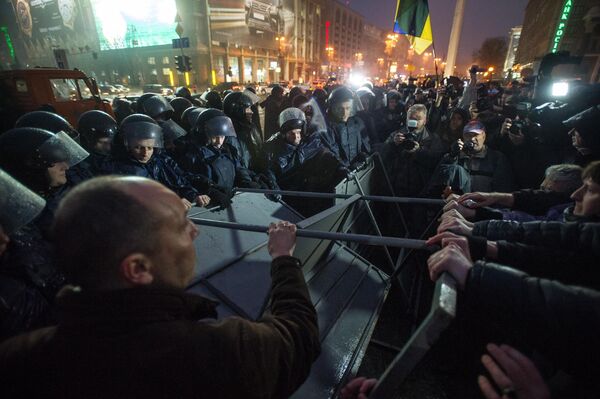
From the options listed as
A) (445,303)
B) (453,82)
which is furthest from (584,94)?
Answer: (453,82)

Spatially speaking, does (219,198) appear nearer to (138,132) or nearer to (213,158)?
(213,158)

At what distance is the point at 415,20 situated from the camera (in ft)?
24.7

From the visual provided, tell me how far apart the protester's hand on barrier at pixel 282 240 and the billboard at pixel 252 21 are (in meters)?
49.3

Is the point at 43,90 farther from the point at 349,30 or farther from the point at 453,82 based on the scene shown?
the point at 349,30

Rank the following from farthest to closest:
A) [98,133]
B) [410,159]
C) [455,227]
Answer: [410,159] < [98,133] < [455,227]

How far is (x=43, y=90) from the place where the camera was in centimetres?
938

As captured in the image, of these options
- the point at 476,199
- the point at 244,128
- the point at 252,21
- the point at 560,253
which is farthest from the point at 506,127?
the point at 252,21

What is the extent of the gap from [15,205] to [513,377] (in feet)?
7.93

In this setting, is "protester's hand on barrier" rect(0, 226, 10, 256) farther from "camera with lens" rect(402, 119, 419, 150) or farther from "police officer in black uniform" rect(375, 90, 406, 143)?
"police officer in black uniform" rect(375, 90, 406, 143)

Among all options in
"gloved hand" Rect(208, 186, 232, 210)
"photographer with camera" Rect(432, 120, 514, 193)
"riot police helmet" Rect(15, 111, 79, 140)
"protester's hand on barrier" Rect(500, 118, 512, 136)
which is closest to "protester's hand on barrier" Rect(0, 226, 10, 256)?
"gloved hand" Rect(208, 186, 232, 210)

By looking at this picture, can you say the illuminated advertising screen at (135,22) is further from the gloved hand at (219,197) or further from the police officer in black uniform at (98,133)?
the gloved hand at (219,197)

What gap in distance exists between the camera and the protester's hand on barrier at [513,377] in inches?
38.9

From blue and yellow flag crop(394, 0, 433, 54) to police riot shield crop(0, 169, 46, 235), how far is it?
8644mm

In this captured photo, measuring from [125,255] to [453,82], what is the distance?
1318 centimetres
